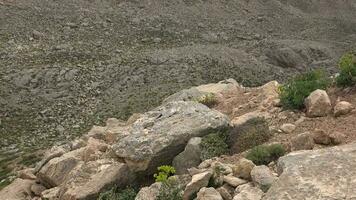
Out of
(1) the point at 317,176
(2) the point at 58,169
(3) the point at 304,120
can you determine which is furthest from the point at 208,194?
(2) the point at 58,169

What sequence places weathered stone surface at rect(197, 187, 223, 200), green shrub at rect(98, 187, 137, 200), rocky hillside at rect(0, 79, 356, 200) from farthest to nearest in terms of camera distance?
green shrub at rect(98, 187, 137, 200) < weathered stone surface at rect(197, 187, 223, 200) < rocky hillside at rect(0, 79, 356, 200)

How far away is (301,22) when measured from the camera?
6294 cm

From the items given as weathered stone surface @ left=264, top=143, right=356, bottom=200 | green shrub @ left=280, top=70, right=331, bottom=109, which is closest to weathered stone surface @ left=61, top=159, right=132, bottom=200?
green shrub @ left=280, top=70, right=331, bottom=109

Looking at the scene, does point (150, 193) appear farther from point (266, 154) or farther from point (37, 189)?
point (37, 189)

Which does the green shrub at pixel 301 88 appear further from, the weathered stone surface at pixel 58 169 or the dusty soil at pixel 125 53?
the dusty soil at pixel 125 53

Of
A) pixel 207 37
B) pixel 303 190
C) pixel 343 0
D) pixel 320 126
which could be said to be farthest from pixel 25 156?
pixel 343 0

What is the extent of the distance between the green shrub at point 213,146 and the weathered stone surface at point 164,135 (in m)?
0.44

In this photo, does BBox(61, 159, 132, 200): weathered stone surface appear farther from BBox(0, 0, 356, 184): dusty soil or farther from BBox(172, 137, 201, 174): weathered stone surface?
BBox(0, 0, 356, 184): dusty soil

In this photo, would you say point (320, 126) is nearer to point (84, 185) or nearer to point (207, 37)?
point (84, 185)

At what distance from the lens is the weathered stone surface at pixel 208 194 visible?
10.2 m

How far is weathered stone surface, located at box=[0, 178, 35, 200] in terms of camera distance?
17.2 m

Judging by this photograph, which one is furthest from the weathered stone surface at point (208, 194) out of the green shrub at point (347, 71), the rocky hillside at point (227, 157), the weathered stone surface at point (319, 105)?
the green shrub at point (347, 71)

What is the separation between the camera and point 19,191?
17422mm

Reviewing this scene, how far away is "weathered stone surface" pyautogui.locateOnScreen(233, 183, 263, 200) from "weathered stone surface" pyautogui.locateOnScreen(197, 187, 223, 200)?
1.19ft
